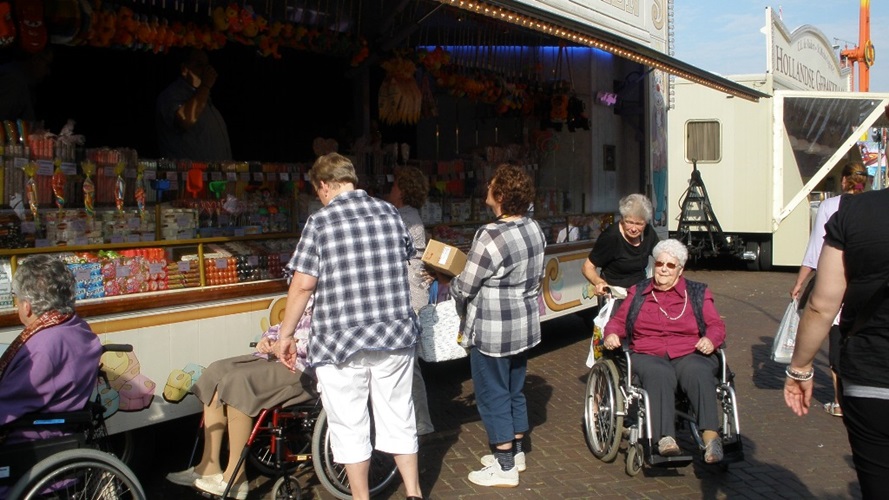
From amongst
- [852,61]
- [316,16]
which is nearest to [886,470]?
[316,16]

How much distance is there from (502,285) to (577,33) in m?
2.74

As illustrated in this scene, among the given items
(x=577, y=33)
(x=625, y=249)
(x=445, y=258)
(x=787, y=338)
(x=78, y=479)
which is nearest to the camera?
(x=78, y=479)

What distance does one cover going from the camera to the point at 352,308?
160 inches

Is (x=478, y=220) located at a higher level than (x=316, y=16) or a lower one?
lower

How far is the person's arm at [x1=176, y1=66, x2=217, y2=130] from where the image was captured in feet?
20.9

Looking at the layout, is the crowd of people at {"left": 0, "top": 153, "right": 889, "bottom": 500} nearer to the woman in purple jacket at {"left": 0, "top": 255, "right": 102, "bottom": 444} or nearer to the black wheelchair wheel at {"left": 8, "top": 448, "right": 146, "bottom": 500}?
the woman in purple jacket at {"left": 0, "top": 255, "right": 102, "bottom": 444}

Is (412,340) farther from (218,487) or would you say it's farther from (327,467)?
(218,487)


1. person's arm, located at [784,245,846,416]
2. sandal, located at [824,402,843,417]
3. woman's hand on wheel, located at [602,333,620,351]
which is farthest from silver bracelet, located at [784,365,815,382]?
sandal, located at [824,402,843,417]

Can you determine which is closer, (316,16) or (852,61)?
(316,16)

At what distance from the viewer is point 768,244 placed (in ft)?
51.8

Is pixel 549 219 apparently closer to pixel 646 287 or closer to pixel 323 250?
pixel 646 287

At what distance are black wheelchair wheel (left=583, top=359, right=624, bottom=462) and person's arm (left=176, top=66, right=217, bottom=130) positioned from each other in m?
3.34

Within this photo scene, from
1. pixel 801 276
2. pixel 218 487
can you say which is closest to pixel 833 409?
pixel 801 276

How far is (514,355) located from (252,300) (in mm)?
1744
